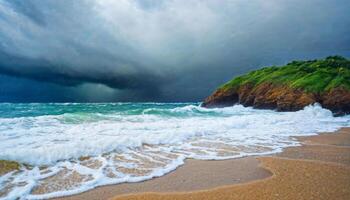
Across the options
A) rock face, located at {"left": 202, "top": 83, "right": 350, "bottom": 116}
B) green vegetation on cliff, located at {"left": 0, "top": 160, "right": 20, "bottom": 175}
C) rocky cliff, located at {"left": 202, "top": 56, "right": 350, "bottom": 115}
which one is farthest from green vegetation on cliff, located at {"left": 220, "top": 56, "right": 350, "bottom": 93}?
green vegetation on cliff, located at {"left": 0, "top": 160, "right": 20, "bottom": 175}

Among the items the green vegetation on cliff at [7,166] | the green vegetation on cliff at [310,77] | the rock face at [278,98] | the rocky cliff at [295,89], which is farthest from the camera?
the green vegetation on cliff at [310,77]

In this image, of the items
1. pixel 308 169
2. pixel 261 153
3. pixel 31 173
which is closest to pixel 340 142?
pixel 261 153

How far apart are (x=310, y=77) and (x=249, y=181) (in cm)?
3067

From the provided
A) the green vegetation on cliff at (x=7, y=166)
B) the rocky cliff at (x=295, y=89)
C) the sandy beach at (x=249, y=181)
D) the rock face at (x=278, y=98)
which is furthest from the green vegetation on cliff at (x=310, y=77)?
the green vegetation on cliff at (x=7, y=166)

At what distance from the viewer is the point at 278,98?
3081cm

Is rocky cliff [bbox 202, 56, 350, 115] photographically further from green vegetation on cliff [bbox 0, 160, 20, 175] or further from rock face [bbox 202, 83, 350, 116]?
green vegetation on cliff [bbox 0, 160, 20, 175]

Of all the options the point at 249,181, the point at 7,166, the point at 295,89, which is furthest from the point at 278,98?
the point at 7,166

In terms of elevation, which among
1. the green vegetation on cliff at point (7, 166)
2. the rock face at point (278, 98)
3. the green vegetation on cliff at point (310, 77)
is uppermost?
the green vegetation on cliff at point (310, 77)

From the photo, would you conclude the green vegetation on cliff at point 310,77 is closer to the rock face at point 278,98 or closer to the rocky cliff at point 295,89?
the rocky cliff at point 295,89

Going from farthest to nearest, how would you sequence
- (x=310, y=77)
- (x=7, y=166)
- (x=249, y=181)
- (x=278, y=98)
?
(x=310, y=77), (x=278, y=98), (x=7, y=166), (x=249, y=181)

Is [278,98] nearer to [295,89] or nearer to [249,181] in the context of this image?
[295,89]

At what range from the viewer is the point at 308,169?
17.5 feet

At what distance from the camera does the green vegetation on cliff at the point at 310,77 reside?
2797cm

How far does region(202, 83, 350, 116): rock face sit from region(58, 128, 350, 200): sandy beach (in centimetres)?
2172
